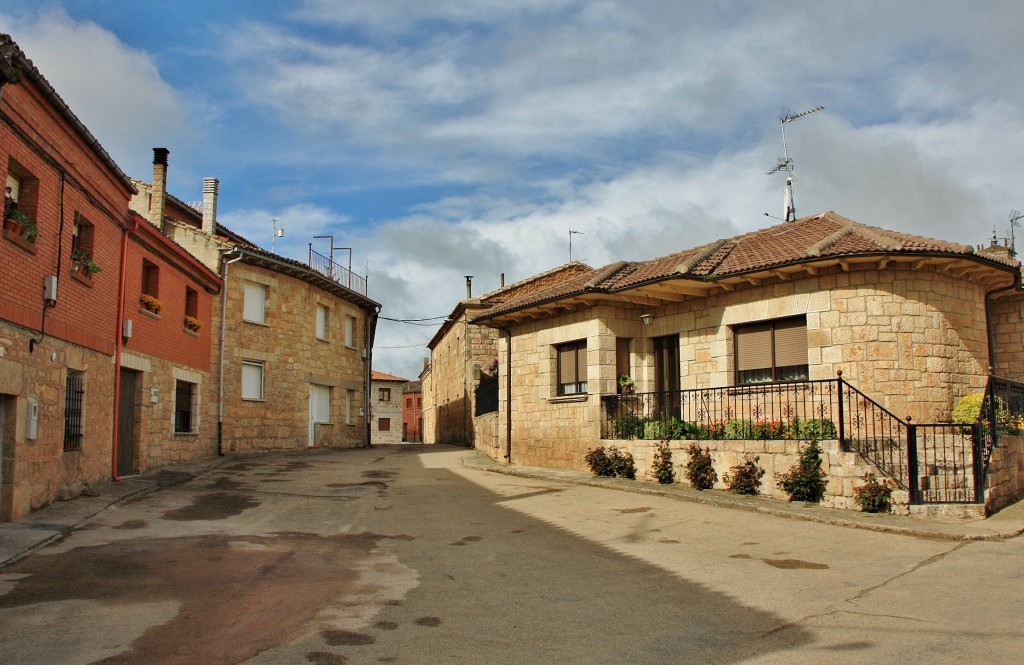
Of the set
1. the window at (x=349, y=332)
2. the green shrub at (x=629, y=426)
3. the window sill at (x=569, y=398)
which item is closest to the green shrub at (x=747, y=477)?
the green shrub at (x=629, y=426)

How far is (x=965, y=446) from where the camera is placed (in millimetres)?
11609

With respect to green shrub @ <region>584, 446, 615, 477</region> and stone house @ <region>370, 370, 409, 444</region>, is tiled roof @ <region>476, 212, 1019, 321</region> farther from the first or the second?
stone house @ <region>370, 370, 409, 444</region>

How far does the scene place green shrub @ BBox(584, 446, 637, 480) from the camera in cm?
1460

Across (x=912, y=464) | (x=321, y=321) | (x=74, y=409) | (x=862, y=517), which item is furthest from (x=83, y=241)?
(x=321, y=321)

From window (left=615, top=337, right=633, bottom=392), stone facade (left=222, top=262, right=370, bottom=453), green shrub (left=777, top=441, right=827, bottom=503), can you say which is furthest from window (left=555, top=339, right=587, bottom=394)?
stone facade (left=222, top=262, right=370, bottom=453)

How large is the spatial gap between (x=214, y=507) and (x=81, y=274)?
388cm

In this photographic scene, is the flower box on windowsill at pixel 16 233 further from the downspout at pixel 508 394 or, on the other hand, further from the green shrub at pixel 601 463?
the downspout at pixel 508 394

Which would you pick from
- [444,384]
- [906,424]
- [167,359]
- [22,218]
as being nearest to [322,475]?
[167,359]

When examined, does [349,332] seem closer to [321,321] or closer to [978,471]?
[321,321]

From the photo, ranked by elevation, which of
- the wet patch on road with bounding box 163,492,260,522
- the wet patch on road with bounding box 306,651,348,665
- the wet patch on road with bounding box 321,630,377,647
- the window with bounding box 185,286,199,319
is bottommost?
the wet patch on road with bounding box 321,630,377,647

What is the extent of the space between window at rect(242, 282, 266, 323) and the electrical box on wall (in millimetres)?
11981

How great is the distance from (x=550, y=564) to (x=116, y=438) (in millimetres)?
8758

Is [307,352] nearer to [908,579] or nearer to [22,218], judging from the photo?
[22,218]

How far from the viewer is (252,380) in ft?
73.1
